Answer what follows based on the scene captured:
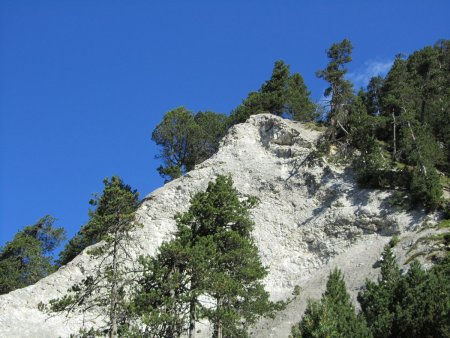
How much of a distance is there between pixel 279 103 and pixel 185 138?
40.4 ft

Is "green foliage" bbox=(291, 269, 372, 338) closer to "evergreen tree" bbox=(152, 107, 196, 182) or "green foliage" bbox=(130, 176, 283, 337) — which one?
"green foliage" bbox=(130, 176, 283, 337)

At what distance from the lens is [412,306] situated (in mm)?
26062

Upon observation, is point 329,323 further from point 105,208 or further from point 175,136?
point 175,136

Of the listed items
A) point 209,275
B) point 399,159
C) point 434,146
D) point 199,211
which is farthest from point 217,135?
point 209,275

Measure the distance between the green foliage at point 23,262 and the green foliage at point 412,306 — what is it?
118ft

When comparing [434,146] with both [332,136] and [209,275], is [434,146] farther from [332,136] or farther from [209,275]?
[209,275]

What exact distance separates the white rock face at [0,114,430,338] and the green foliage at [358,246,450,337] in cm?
1089

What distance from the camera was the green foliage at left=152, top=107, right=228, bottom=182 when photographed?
223 feet

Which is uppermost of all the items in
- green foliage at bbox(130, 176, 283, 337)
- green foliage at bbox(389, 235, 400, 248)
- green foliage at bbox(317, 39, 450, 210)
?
green foliage at bbox(317, 39, 450, 210)

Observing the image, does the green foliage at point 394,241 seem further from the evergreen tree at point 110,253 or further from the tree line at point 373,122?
the evergreen tree at point 110,253

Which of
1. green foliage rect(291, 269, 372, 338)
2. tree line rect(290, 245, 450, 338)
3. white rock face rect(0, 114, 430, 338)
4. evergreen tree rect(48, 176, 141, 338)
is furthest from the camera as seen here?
white rock face rect(0, 114, 430, 338)

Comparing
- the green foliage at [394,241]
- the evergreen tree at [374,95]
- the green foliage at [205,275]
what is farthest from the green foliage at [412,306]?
the evergreen tree at [374,95]

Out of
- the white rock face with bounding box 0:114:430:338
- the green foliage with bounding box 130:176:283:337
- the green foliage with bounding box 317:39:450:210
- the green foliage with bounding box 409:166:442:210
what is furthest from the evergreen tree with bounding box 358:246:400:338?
the green foliage with bounding box 317:39:450:210

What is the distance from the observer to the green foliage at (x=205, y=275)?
29.4 m
